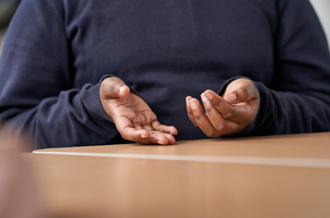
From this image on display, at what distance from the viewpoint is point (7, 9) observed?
3.01 feet

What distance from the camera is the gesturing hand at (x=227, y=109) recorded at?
315 millimetres

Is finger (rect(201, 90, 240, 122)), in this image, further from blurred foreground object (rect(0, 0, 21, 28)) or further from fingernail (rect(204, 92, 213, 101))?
blurred foreground object (rect(0, 0, 21, 28))

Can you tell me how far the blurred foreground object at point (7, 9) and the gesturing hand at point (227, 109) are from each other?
3.00 ft

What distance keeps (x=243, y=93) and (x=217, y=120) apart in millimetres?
54

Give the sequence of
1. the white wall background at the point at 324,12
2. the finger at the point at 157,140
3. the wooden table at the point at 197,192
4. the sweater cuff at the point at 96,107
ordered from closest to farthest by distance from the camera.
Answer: the wooden table at the point at 197,192
the finger at the point at 157,140
the sweater cuff at the point at 96,107
the white wall background at the point at 324,12

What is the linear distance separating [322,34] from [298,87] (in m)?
0.16

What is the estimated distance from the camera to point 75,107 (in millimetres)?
459

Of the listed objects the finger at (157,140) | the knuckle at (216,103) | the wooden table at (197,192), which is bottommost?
the finger at (157,140)

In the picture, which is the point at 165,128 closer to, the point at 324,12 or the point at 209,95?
the point at 209,95

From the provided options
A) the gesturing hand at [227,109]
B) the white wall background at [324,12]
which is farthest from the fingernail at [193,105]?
the white wall background at [324,12]

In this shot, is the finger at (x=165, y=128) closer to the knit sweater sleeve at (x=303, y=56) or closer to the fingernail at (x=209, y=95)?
the fingernail at (x=209, y=95)

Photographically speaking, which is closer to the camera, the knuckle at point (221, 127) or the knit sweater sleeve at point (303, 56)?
the knuckle at point (221, 127)

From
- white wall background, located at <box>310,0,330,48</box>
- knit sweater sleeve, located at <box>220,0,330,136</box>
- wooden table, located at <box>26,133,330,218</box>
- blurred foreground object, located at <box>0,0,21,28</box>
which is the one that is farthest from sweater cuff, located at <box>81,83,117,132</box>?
white wall background, located at <box>310,0,330,48</box>

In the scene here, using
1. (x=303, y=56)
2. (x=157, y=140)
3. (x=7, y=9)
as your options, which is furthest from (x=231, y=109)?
(x=7, y=9)
